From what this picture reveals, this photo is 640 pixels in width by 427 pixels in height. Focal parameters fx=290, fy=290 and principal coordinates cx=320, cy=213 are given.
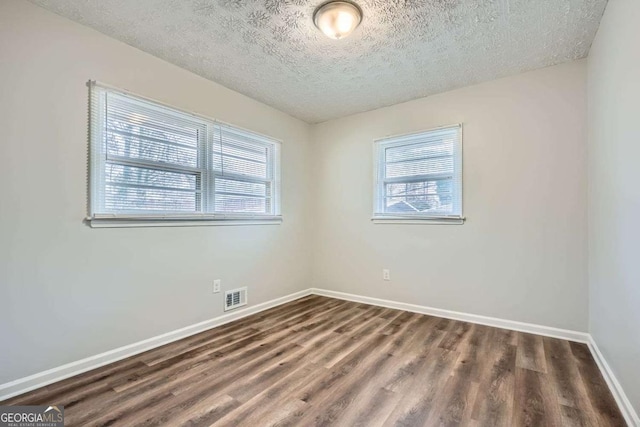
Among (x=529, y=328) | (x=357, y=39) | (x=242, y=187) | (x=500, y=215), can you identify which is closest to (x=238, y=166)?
(x=242, y=187)

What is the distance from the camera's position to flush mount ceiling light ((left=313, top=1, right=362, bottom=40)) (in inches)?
74.1

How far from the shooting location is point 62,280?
6.56 feet

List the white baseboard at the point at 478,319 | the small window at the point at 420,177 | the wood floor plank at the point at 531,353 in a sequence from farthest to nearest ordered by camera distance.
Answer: the small window at the point at 420,177 → the white baseboard at the point at 478,319 → the wood floor plank at the point at 531,353

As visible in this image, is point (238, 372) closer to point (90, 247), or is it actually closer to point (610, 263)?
point (90, 247)

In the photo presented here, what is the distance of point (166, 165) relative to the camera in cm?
260

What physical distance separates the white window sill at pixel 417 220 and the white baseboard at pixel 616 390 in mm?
1455

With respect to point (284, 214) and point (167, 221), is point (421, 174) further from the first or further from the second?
point (167, 221)

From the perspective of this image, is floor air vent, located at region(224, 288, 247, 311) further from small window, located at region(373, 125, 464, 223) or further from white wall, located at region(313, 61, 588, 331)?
small window, located at region(373, 125, 464, 223)

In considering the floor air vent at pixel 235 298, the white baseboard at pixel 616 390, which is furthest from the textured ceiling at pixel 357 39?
the white baseboard at pixel 616 390

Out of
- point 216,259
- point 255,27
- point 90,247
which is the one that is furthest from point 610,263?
point 90,247

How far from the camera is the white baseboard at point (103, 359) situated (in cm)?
180

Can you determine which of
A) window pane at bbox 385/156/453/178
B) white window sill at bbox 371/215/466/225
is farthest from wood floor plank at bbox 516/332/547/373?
window pane at bbox 385/156/453/178

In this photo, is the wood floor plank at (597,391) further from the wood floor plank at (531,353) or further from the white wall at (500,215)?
the white wall at (500,215)

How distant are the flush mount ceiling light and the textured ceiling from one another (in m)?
0.06
